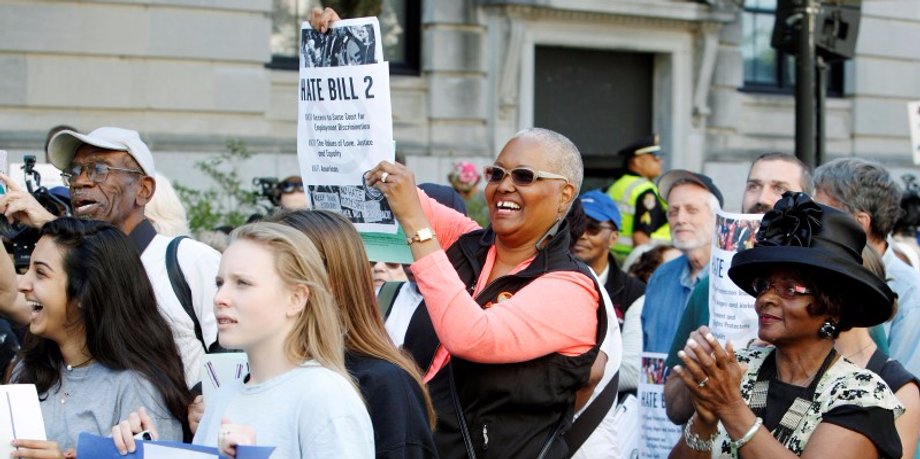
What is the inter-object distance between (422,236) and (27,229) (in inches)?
72.0

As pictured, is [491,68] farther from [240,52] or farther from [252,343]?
[252,343]

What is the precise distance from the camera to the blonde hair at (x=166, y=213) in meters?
6.62

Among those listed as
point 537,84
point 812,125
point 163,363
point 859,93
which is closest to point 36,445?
point 163,363

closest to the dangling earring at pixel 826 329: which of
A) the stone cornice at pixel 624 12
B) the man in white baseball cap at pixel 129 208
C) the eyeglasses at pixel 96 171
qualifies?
the man in white baseball cap at pixel 129 208

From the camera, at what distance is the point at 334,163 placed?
498 cm

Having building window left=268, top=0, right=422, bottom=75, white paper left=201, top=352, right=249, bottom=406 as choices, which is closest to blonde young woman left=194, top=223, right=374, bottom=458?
white paper left=201, top=352, right=249, bottom=406

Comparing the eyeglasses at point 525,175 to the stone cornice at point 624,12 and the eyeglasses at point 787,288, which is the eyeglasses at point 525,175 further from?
the stone cornice at point 624,12

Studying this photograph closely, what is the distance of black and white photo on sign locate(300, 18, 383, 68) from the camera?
484cm

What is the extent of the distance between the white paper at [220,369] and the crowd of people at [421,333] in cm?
12

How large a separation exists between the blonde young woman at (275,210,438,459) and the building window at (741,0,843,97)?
14116mm

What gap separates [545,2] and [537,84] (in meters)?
1.13

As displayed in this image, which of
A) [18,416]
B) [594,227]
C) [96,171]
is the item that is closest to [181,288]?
[96,171]

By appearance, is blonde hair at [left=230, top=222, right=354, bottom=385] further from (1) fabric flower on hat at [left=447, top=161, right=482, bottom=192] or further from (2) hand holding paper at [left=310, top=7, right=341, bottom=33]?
(1) fabric flower on hat at [left=447, top=161, right=482, bottom=192]

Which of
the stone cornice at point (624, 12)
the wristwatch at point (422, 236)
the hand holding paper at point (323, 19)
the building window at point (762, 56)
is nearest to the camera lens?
the wristwatch at point (422, 236)
